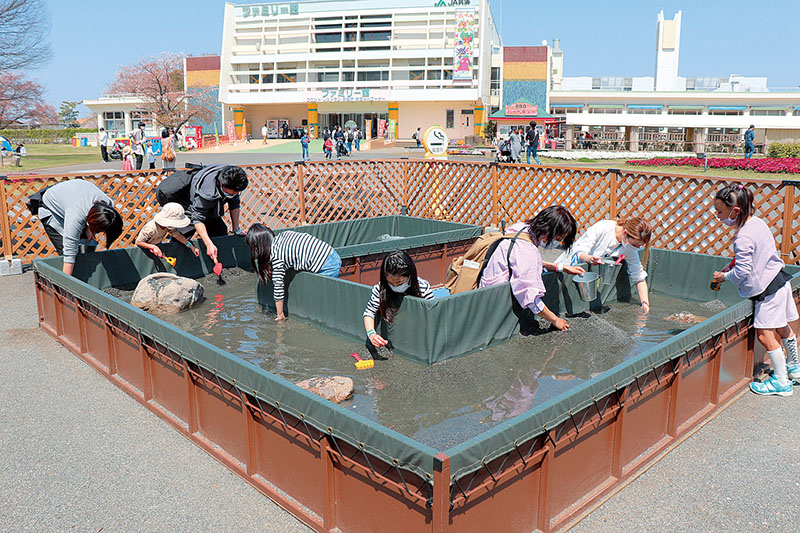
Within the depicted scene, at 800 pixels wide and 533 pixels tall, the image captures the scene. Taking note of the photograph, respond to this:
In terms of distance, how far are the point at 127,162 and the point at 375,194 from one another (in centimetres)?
814

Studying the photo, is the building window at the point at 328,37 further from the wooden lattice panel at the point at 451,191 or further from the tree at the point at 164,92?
the wooden lattice panel at the point at 451,191

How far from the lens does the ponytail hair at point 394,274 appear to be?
4633mm

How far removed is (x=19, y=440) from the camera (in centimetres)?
413

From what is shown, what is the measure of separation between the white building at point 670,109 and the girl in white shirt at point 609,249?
30.8 m

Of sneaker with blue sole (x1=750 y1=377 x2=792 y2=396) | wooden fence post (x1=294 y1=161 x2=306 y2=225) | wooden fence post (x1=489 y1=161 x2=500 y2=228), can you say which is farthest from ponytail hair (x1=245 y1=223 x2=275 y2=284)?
wooden fence post (x1=489 y1=161 x2=500 y2=228)

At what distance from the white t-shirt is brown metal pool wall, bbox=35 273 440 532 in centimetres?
340

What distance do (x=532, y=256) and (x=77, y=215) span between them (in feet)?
13.5

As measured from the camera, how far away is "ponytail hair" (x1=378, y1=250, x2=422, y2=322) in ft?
15.2

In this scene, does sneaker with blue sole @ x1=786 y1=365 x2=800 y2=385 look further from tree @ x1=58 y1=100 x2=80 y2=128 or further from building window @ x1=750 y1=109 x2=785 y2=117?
tree @ x1=58 y1=100 x2=80 y2=128

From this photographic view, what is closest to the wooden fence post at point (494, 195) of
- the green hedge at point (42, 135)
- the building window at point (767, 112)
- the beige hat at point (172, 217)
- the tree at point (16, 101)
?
the beige hat at point (172, 217)

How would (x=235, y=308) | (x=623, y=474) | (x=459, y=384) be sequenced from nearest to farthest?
(x=623, y=474) < (x=459, y=384) < (x=235, y=308)

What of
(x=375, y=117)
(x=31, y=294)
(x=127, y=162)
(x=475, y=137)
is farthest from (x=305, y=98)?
(x=31, y=294)

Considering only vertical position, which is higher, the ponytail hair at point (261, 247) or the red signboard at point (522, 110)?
the red signboard at point (522, 110)

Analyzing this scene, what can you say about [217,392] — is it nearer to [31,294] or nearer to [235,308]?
[235,308]
